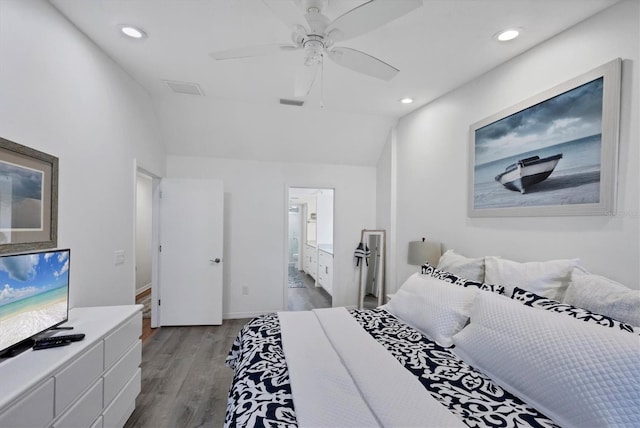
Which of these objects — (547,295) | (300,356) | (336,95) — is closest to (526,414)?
(547,295)

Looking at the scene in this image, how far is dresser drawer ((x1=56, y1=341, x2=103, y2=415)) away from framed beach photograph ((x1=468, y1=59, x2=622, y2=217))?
2870mm

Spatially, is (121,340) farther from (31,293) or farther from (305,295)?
(305,295)

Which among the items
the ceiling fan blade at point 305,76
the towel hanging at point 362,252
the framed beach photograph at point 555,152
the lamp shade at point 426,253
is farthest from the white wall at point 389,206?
the ceiling fan blade at point 305,76

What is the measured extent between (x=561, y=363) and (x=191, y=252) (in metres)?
3.75

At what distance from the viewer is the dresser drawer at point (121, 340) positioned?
1692 mm

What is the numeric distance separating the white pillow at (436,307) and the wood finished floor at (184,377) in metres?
1.50

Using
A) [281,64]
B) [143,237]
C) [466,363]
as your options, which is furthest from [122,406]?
[143,237]

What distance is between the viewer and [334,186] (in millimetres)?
4465

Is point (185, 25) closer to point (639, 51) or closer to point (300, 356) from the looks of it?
point (300, 356)

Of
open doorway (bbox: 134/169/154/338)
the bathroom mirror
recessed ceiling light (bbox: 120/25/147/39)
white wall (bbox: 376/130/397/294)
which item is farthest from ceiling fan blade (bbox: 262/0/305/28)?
open doorway (bbox: 134/169/154/338)

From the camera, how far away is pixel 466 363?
5.21 ft

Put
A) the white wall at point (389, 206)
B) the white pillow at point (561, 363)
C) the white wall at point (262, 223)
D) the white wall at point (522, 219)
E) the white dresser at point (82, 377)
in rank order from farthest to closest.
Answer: the white wall at point (262, 223) < the white wall at point (389, 206) < the white wall at point (522, 219) < the white dresser at point (82, 377) < the white pillow at point (561, 363)

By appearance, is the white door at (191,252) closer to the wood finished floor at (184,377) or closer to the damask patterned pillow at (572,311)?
the wood finished floor at (184,377)

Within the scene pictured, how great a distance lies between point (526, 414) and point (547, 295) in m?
0.88
